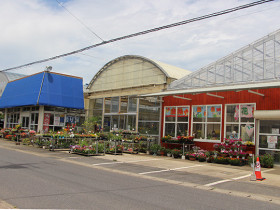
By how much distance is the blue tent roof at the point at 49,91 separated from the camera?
2750 centimetres

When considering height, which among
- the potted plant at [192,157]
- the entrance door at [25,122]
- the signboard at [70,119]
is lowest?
the potted plant at [192,157]

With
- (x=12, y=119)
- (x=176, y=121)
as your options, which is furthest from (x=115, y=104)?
(x=12, y=119)

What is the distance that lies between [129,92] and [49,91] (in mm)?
8318

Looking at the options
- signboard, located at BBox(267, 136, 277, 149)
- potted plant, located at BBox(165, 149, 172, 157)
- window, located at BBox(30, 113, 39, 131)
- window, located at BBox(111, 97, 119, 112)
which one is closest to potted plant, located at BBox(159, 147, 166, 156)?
potted plant, located at BBox(165, 149, 172, 157)

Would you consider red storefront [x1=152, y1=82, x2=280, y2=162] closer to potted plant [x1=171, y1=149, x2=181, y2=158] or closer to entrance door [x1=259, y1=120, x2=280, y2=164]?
entrance door [x1=259, y1=120, x2=280, y2=164]

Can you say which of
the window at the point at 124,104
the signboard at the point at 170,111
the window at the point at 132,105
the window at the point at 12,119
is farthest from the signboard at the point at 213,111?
the window at the point at 12,119

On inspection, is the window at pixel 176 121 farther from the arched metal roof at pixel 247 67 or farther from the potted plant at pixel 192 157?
the potted plant at pixel 192 157

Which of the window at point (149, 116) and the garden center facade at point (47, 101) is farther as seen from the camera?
the garden center facade at point (47, 101)

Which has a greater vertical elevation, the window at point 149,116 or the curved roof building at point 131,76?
the curved roof building at point 131,76

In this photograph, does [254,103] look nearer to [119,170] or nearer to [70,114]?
[119,170]

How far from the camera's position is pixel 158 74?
2350 centimetres

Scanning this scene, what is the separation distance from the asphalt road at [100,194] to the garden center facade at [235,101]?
8.60 metres

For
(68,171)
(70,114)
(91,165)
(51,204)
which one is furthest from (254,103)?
(70,114)

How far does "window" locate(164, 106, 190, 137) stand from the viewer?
20930mm
